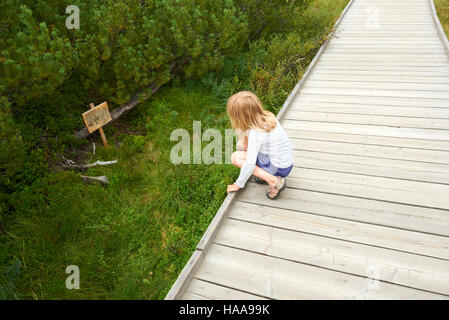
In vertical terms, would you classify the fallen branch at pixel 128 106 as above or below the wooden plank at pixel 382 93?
above

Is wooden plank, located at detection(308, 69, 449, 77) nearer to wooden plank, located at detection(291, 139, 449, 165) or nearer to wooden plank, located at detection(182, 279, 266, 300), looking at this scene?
wooden plank, located at detection(291, 139, 449, 165)

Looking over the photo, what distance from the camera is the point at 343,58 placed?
21.7ft

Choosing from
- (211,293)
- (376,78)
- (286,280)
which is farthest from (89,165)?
(376,78)

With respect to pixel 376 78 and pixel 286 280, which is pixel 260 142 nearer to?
pixel 286 280

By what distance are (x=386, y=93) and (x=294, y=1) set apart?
342 centimetres

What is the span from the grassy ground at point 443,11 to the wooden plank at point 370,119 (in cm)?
Result: 530

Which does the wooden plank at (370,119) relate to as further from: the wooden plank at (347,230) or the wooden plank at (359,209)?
the wooden plank at (347,230)

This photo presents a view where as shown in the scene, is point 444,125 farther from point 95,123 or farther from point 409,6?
point 409,6

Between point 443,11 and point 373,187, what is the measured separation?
29.4 feet

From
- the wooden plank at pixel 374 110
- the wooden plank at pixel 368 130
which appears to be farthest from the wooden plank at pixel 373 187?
the wooden plank at pixel 374 110

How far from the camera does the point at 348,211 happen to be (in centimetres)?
303

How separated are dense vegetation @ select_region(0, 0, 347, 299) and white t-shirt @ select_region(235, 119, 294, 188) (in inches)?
34.1

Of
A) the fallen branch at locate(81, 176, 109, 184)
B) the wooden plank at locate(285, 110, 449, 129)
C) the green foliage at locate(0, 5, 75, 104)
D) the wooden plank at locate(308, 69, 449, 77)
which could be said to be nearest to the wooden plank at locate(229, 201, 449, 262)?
the fallen branch at locate(81, 176, 109, 184)

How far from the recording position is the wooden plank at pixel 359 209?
111 inches
